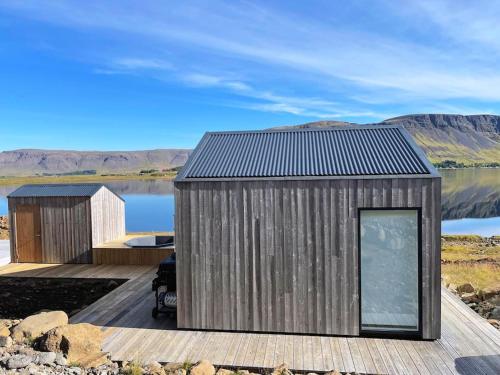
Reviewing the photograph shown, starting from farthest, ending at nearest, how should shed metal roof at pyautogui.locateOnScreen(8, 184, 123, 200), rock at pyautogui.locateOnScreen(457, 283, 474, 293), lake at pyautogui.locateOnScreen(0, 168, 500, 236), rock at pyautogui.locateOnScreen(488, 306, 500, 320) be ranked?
lake at pyautogui.locateOnScreen(0, 168, 500, 236), shed metal roof at pyautogui.locateOnScreen(8, 184, 123, 200), rock at pyautogui.locateOnScreen(457, 283, 474, 293), rock at pyautogui.locateOnScreen(488, 306, 500, 320)

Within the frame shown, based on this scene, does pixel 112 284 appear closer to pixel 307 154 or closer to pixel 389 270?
pixel 307 154

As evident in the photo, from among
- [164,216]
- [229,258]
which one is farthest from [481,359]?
[164,216]

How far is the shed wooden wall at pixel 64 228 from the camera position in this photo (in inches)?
449

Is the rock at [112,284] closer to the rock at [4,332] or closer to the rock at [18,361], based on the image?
the rock at [4,332]

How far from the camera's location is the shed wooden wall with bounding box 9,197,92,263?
1141 cm

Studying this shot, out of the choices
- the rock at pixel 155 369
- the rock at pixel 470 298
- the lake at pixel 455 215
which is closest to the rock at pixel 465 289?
the rock at pixel 470 298

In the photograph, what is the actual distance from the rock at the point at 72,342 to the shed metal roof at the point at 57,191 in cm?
664

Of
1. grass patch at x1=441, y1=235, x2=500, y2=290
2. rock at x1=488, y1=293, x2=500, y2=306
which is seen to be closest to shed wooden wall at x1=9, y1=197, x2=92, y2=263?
grass patch at x1=441, y1=235, x2=500, y2=290

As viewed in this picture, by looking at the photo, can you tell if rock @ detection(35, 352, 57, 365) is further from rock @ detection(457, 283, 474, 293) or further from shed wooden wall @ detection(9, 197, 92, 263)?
rock @ detection(457, 283, 474, 293)

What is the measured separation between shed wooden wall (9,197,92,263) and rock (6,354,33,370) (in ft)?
21.9

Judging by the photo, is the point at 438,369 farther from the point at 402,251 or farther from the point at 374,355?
the point at 402,251

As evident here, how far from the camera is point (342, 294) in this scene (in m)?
5.78

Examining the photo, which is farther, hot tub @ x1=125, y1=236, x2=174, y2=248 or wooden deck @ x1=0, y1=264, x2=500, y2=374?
hot tub @ x1=125, y1=236, x2=174, y2=248

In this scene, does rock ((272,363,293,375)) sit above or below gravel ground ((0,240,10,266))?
above
